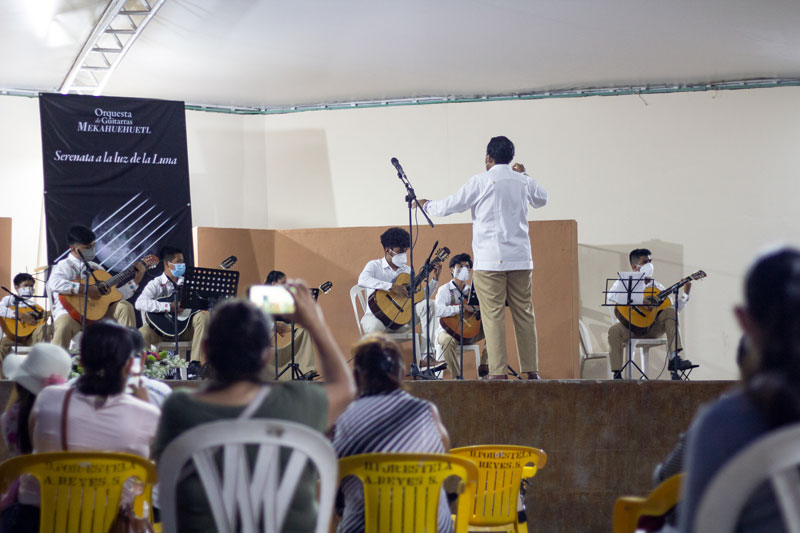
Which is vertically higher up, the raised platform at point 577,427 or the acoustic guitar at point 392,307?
the acoustic guitar at point 392,307

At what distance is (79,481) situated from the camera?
2.51 meters

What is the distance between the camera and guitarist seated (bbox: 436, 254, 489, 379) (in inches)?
313

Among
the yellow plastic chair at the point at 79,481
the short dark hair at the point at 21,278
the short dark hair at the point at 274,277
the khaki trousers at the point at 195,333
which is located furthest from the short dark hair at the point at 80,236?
the yellow plastic chair at the point at 79,481

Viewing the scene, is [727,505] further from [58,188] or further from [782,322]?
[58,188]

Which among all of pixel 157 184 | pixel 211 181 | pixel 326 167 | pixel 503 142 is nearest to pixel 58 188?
pixel 157 184

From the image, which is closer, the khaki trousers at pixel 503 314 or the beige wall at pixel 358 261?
the khaki trousers at pixel 503 314

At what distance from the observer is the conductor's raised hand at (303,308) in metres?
2.12

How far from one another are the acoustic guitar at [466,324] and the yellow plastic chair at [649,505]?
5.70m

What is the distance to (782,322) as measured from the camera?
4.62 feet

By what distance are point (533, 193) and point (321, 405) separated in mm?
4166

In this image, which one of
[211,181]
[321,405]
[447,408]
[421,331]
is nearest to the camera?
[321,405]

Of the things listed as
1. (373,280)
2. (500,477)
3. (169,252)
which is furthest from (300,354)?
(500,477)

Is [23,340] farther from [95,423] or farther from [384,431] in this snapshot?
[384,431]

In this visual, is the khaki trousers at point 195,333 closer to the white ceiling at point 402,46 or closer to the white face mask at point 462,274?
the white face mask at point 462,274
